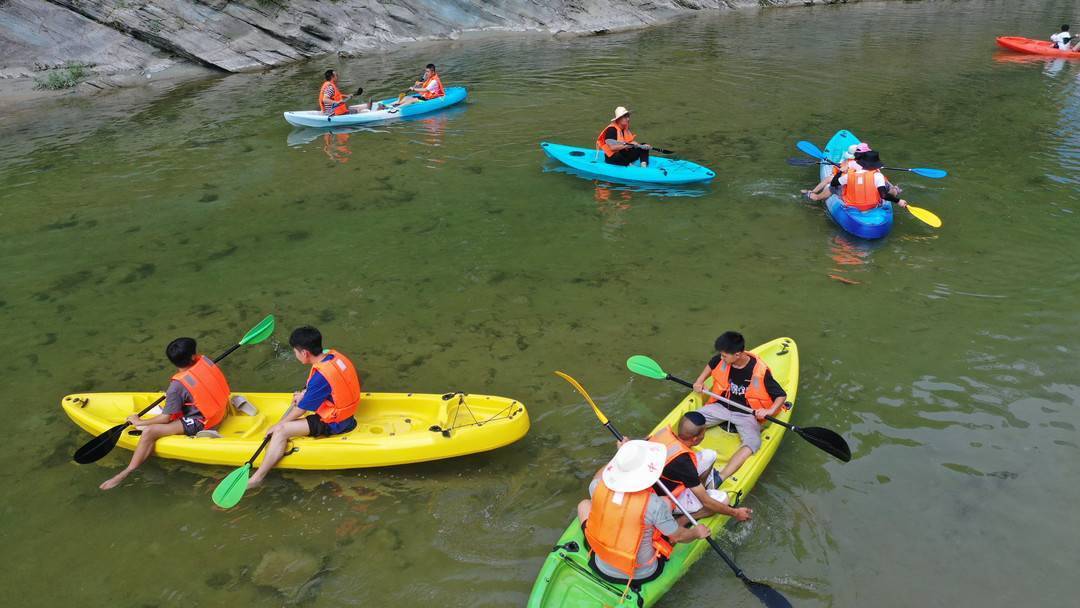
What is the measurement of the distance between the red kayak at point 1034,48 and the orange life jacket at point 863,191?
13442 millimetres

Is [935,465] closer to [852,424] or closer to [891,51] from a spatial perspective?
[852,424]

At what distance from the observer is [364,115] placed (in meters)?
13.8

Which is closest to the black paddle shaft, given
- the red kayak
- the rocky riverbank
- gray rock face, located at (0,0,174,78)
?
the red kayak

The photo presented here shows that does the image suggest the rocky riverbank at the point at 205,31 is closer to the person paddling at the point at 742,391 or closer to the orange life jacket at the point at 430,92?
the orange life jacket at the point at 430,92

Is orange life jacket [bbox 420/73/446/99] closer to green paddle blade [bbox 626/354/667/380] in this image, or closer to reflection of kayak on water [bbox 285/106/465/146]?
reflection of kayak on water [bbox 285/106/465/146]

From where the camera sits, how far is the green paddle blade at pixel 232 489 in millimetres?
4797

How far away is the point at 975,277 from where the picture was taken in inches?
304

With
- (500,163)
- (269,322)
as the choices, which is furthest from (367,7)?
(269,322)

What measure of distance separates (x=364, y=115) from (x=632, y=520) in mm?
11974

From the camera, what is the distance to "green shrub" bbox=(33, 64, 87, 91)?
1695cm

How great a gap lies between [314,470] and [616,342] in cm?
317

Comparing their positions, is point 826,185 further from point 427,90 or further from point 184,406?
point 427,90

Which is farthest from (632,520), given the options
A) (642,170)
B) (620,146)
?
(620,146)

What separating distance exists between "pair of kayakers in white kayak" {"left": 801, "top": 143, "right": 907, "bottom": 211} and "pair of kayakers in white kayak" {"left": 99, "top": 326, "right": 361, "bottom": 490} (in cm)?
675
